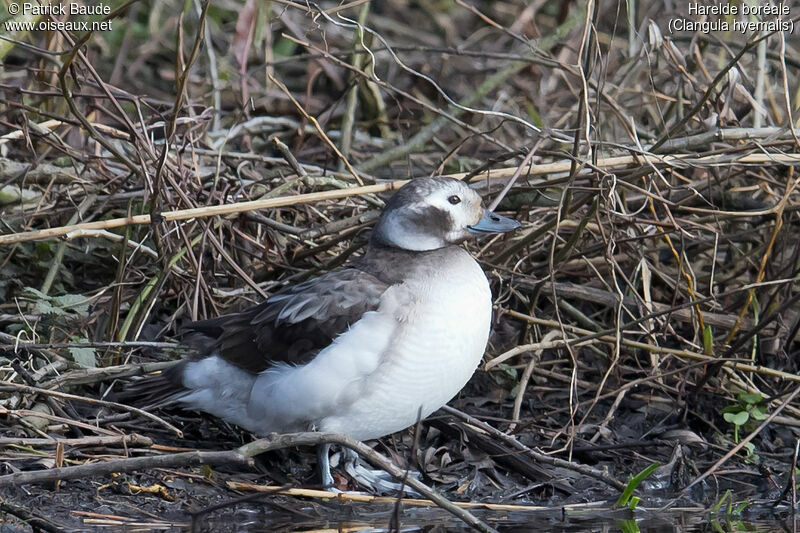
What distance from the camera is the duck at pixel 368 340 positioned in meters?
3.91

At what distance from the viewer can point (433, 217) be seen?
4.23m

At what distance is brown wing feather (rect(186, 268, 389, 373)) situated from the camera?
158 inches

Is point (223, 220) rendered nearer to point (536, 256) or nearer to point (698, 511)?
point (536, 256)

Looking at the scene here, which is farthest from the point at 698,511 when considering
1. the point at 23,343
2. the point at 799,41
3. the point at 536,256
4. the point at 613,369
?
the point at 799,41

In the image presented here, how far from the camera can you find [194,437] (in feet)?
14.7

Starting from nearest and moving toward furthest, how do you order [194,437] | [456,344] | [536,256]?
[456,344]
[194,437]
[536,256]

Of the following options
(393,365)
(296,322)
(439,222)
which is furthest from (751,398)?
(296,322)

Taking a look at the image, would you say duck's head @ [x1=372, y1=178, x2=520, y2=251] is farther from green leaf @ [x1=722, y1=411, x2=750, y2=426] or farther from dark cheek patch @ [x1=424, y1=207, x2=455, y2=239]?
green leaf @ [x1=722, y1=411, x2=750, y2=426]

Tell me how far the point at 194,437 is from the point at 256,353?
22.5 inches

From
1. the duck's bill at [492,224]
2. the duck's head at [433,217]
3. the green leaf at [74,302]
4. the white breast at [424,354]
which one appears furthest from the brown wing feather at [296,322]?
the green leaf at [74,302]

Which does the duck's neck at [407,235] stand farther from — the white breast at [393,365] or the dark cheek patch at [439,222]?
the white breast at [393,365]

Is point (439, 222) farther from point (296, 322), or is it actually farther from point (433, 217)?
point (296, 322)

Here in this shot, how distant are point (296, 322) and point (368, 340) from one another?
35 centimetres

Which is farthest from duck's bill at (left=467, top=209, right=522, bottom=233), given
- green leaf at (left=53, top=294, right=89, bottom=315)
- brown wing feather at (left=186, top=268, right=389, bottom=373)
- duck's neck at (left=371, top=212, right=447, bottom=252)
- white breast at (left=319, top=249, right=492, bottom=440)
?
green leaf at (left=53, top=294, right=89, bottom=315)
